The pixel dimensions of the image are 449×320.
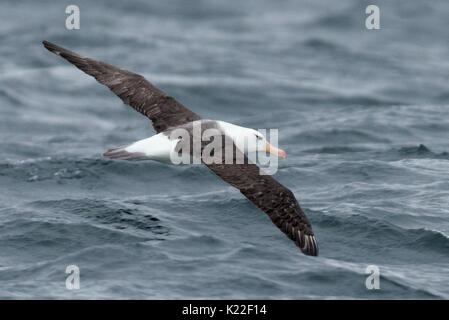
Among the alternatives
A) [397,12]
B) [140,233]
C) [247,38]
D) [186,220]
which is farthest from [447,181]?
[397,12]

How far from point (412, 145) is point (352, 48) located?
8.03 meters

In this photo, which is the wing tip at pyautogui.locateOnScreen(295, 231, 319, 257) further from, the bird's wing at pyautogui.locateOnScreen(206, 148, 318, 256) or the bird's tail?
the bird's tail

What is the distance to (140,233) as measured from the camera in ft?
34.5

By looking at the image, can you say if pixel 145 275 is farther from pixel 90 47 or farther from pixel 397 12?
pixel 397 12

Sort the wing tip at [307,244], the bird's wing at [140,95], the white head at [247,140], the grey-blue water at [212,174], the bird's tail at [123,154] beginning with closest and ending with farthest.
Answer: the wing tip at [307,244] < the grey-blue water at [212,174] < the bird's tail at [123,154] < the white head at [247,140] < the bird's wing at [140,95]

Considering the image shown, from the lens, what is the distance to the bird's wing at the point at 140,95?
1116 centimetres

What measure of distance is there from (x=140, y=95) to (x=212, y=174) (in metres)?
2.46

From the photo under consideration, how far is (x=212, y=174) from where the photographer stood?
1347cm

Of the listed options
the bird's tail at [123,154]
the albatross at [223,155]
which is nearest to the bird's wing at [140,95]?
the albatross at [223,155]

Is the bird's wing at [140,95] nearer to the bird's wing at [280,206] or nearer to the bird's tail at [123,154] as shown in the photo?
the bird's tail at [123,154]

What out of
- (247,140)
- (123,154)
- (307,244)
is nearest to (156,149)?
(123,154)

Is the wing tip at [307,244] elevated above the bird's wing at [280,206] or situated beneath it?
situated beneath

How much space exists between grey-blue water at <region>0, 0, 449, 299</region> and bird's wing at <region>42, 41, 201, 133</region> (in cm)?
133

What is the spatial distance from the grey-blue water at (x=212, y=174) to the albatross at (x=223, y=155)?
705mm
